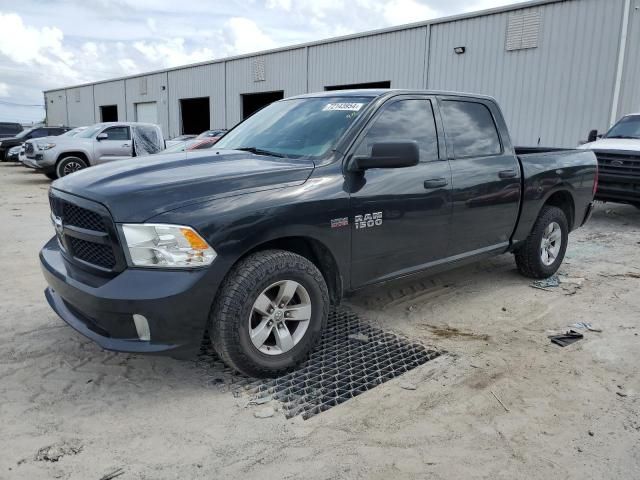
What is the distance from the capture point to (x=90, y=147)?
46.4ft

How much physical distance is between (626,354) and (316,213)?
8.28 ft

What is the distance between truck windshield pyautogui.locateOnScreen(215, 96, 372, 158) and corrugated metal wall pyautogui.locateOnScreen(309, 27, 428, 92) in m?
13.9

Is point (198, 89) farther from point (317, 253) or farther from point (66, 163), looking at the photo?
point (317, 253)

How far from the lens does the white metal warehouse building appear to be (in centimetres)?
1289

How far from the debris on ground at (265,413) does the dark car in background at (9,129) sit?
1012 inches

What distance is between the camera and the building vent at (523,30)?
14.2 meters

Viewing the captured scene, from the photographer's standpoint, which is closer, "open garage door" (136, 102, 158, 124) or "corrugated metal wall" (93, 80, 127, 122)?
"open garage door" (136, 102, 158, 124)

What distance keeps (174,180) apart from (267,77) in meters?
21.4

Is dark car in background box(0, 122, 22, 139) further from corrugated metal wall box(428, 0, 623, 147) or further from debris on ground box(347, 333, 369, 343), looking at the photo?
debris on ground box(347, 333, 369, 343)

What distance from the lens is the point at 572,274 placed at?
5.93 meters

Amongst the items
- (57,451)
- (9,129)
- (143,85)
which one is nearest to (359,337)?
(57,451)

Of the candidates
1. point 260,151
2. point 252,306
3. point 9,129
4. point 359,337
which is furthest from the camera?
point 9,129

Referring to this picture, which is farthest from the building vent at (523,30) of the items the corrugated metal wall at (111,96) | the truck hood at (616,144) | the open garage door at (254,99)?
the corrugated metal wall at (111,96)

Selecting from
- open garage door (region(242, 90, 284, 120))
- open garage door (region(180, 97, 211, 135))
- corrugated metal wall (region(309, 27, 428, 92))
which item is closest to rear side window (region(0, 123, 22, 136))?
open garage door (region(180, 97, 211, 135))
